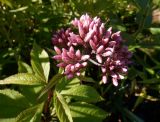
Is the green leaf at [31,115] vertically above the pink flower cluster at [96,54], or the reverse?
the pink flower cluster at [96,54]

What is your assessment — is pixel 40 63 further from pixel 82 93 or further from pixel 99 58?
pixel 99 58

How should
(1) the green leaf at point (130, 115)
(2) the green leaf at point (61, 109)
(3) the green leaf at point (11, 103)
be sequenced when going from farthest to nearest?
1. (1) the green leaf at point (130, 115)
2. (3) the green leaf at point (11, 103)
3. (2) the green leaf at point (61, 109)

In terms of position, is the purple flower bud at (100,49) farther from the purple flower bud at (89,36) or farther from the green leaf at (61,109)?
the green leaf at (61,109)

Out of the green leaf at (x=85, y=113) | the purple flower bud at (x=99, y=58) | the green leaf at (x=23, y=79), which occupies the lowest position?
the green leaf at (x=85, y=113)

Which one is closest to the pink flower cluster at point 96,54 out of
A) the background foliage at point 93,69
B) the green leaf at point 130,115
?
the background foliage at point 93,69

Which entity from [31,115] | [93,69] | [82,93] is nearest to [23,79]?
[31,115]
